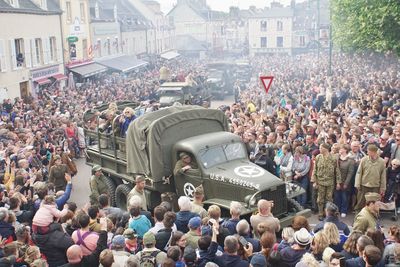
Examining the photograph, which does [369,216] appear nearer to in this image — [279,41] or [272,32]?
[272,32]

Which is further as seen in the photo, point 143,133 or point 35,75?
point 35,75

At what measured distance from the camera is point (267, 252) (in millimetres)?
6773

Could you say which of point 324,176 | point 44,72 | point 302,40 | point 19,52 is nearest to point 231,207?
point 324,176

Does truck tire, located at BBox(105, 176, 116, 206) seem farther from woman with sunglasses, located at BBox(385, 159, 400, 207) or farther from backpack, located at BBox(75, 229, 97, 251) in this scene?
woman with sunglasses, located at BBox(385, 159, 400, 207)

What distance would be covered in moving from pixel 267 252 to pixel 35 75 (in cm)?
2516

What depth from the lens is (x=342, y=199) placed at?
38.5ft

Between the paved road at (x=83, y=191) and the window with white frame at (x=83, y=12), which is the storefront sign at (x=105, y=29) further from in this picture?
the paved road at (x=83, y=191)

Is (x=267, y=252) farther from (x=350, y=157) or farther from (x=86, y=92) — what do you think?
(x=86, y=92)

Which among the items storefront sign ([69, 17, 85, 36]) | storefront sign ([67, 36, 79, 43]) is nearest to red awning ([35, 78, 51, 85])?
storefront sign ([67, 36, 79, 43])

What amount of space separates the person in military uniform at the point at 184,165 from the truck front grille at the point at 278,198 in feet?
5.33

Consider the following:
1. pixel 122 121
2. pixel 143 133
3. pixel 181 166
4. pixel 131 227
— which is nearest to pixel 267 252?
pixel 131 227

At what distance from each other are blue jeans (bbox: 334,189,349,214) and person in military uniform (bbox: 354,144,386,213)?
60cm

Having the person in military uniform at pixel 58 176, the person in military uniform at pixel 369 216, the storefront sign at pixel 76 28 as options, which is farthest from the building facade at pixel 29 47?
the person in military uniform at pixel 369 216

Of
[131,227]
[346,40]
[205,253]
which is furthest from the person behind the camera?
[346,40]
